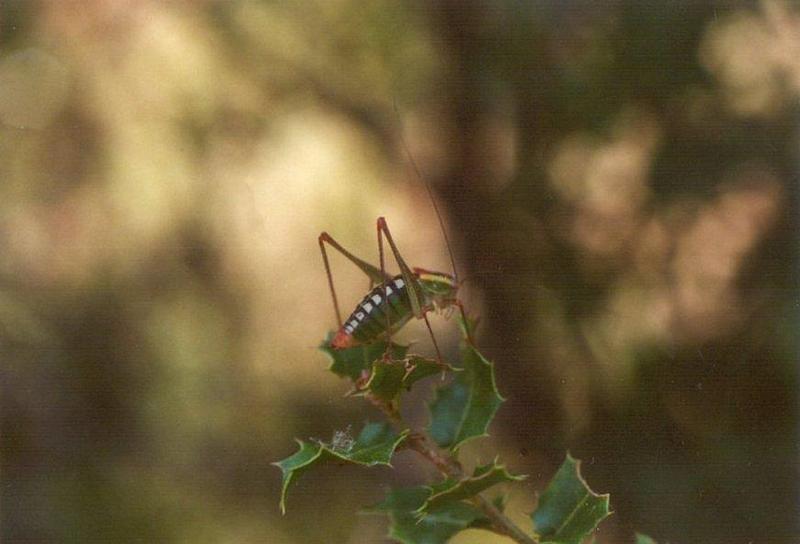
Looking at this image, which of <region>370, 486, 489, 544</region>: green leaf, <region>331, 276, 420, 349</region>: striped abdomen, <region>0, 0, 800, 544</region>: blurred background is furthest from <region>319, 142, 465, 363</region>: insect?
<region>0, 0, 800, 544</region>: blurred background

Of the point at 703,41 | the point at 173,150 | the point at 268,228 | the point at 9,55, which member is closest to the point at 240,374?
the point at 268,228

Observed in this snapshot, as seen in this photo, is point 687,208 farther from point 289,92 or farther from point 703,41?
point 289,92

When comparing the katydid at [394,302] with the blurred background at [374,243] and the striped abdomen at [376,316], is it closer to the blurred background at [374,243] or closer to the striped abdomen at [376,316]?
the striped abdomen at [376,316]

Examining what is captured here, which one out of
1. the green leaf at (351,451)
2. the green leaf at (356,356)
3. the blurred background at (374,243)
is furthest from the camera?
the blurred background at (374,243)

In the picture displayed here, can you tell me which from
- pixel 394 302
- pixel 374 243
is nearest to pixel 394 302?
pixel 394 302

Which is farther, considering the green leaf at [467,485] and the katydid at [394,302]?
the katydid at [394,302]

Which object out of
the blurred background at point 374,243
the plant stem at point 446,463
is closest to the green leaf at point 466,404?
the plant stem at point 446,463
